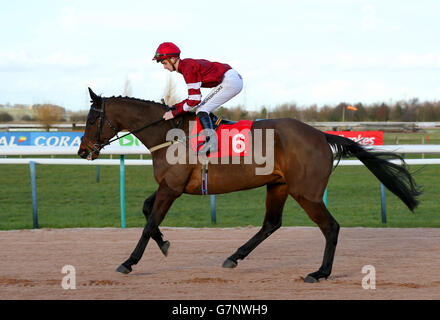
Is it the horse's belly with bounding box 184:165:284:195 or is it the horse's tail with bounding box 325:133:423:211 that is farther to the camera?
the horse's tail with bounding box 325:133:423:211

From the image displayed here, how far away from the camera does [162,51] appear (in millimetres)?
5156

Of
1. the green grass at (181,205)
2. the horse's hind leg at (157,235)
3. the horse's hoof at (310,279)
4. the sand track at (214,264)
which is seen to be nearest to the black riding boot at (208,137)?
the horse's hind leg at (157,235)

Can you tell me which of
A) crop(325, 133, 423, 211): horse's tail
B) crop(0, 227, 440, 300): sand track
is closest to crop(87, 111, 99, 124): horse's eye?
crop(0, 227, 440, 300): sand track

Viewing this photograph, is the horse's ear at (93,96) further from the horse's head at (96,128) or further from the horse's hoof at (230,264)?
the horse's hoof at (230,264)

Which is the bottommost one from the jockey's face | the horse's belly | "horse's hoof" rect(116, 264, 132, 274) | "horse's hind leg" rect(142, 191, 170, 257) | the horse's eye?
"horse's hoof" rect(116, 264, 132, 274)

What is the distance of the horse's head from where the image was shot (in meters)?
5.36

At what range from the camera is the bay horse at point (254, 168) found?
16.6ft

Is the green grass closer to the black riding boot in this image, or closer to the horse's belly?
the horse's belly

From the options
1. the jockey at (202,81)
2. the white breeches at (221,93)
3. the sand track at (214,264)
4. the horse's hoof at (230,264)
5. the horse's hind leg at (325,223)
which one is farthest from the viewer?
the horse's hoof at (230,264)

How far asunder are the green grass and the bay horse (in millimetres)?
2515

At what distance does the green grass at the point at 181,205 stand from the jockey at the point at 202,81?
310cm

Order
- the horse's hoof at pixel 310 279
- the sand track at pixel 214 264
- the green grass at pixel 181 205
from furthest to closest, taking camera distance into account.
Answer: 1. the green grass at pixel 181 205
2. the horse's hoof at pixel 310 279
3. the sand track at pixel 214 264

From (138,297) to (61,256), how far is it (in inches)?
75.2
